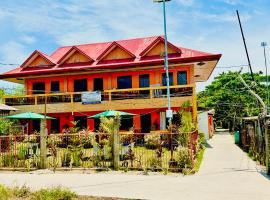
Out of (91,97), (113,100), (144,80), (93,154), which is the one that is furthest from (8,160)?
(144,80)

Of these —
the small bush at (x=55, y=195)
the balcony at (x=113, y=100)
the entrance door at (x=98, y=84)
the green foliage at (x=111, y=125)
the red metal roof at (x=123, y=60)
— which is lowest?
the small bush at (x=55, y=195)

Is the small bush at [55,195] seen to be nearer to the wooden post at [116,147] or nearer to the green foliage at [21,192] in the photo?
the green foliage at [21,192]

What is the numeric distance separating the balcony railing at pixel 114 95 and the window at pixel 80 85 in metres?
1.55

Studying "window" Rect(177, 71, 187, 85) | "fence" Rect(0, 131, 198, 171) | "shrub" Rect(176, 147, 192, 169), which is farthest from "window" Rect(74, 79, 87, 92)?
"shrub" Rect(176, 147, 192, 169)

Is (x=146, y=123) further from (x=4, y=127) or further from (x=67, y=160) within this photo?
(x=67, y=160)

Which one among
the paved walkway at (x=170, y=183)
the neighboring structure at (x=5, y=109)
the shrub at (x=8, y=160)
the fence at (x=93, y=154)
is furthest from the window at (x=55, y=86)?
the paved walkway at (x=170, y=183)

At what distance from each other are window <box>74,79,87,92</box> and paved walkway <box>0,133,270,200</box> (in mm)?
13334

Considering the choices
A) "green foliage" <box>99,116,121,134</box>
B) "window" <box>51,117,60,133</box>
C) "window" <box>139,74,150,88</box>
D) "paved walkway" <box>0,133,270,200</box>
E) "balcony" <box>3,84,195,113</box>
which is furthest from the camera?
"window" <box>51,117,60,133</box>

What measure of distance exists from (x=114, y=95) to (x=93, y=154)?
9.66 meters

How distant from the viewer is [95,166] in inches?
537

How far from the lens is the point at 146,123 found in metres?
24.3

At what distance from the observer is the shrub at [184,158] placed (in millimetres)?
12461

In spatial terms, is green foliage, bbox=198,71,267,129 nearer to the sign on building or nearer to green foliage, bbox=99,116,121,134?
the sign on building

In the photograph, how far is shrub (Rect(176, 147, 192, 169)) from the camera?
12.5 m
